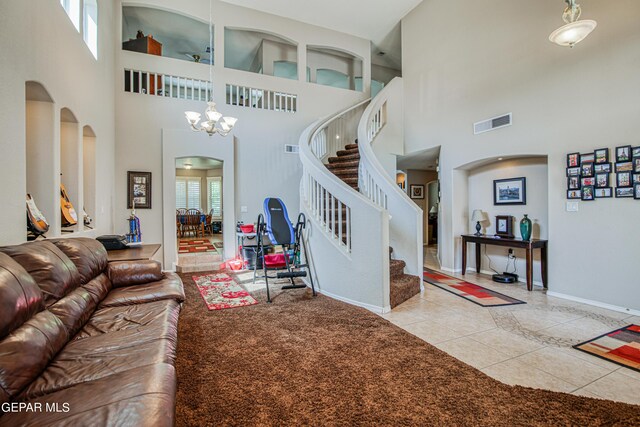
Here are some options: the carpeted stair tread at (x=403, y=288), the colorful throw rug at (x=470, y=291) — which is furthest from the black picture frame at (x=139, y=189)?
the colorful throw rug at (x=470, y=291)

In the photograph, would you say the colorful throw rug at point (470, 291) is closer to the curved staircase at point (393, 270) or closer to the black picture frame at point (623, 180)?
the curved staircase at point (393, 270)

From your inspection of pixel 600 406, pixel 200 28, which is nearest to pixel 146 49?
pixel 200 28

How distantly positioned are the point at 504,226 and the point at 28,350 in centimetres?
594

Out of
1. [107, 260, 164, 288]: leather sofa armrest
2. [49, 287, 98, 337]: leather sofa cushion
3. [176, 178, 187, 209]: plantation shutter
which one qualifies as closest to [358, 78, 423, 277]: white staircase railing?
[107, 260, 164, 288]: leather sofa armrest

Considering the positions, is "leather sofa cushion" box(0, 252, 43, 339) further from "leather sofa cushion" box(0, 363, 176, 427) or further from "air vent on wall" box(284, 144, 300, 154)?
"air vent on wall" box(284, 144, 300, 154)

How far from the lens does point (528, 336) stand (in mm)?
2871

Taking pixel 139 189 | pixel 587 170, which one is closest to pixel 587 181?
pixel 587 170

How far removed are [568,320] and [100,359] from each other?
14.2ft

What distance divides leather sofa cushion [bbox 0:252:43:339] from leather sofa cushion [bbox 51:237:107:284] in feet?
2.71

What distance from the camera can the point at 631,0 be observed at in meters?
3.40

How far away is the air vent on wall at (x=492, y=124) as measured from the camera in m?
4.72

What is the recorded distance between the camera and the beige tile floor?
2121 mm

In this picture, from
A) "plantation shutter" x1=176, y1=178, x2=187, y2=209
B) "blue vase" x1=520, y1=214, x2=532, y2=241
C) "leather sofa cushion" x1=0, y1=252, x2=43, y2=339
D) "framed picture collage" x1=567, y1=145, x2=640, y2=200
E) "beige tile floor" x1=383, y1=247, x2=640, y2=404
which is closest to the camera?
"leather sofa cushion" x1=0, y1=252, x2=43, y2=339

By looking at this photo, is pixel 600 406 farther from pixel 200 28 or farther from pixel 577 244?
pixel 200 28
